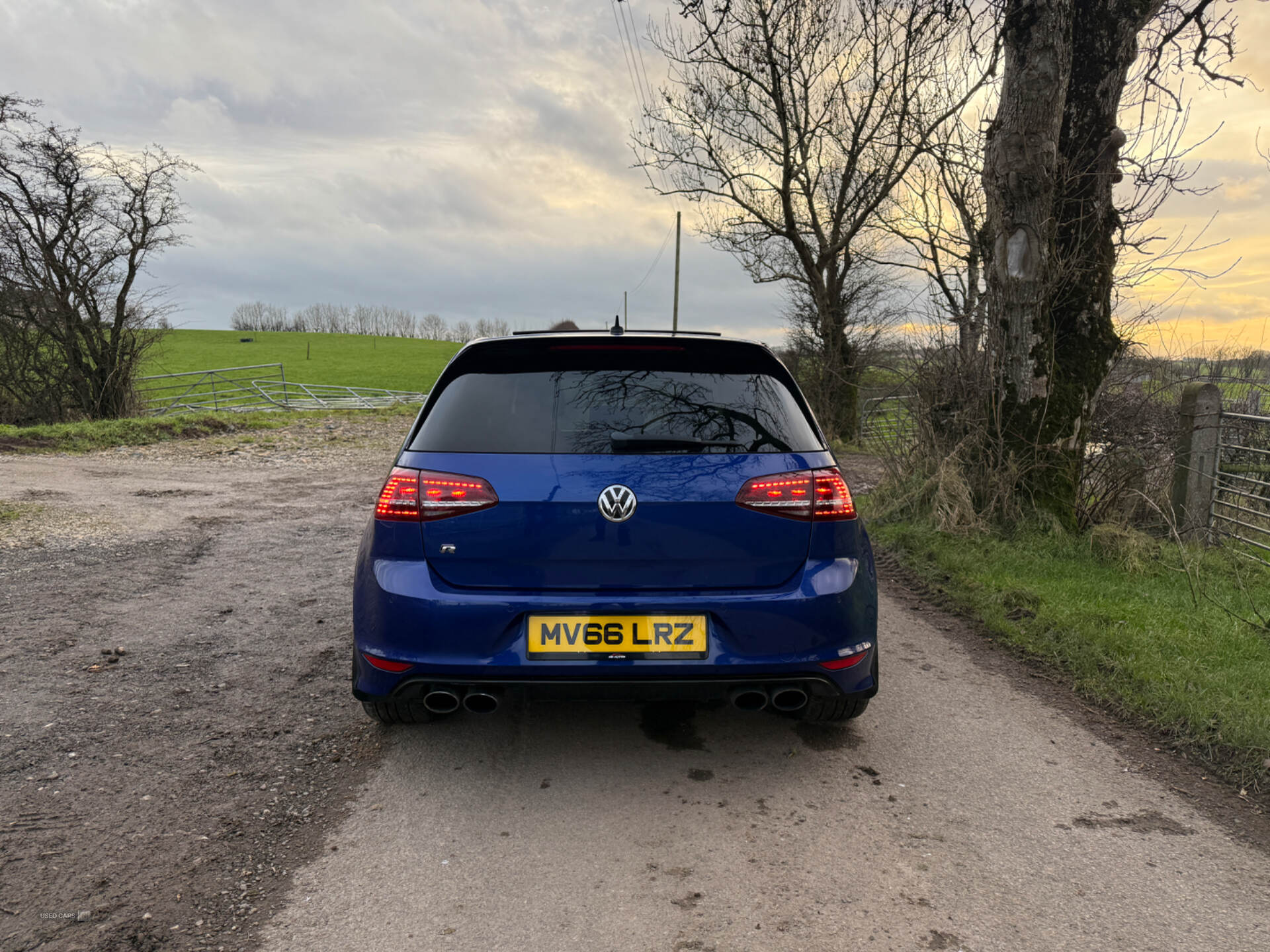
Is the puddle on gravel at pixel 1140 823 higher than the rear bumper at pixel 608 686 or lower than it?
lower

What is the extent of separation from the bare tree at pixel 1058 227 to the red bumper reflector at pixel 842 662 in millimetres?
5048

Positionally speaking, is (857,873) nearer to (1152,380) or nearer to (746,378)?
(746,378)

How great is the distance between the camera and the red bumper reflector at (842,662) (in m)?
3.17

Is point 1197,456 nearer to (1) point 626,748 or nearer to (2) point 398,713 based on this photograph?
(1) point 626,748

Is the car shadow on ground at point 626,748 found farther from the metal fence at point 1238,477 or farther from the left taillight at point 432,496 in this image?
the metal fence at point 1238,477

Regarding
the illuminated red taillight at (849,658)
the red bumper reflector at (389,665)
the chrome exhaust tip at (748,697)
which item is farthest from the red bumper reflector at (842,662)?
the red bumper reflector at (389,665)

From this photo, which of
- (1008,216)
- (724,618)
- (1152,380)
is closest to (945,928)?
(724,618)

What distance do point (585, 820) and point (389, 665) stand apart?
897 mm

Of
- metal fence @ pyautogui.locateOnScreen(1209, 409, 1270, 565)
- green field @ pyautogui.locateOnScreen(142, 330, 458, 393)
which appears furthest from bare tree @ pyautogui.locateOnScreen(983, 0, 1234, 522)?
green field @ pyautogui.locateOnScreen(142, 330, 458, 393)

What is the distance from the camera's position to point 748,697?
10.3ft

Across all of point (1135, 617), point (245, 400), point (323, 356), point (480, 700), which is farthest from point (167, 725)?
point (323, 356)

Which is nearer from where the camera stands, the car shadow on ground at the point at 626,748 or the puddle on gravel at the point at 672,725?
the car shadow on ground at the point at 626,748

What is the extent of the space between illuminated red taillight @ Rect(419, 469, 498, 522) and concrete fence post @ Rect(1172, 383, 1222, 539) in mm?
7365

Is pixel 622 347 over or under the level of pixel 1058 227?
under
